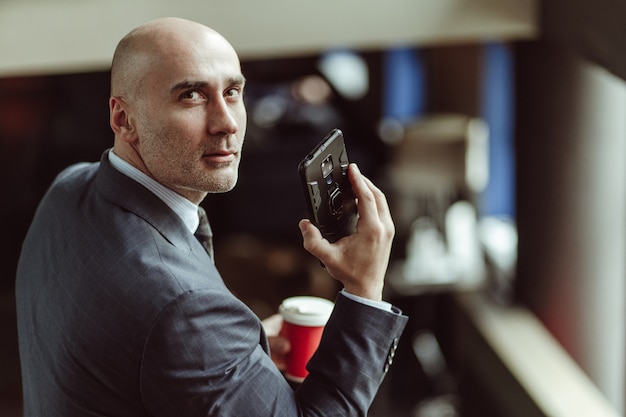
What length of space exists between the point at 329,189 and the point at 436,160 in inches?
148

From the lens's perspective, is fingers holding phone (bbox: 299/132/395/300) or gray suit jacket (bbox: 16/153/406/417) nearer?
gray suit jacket (bbox: 16/153/406/417)

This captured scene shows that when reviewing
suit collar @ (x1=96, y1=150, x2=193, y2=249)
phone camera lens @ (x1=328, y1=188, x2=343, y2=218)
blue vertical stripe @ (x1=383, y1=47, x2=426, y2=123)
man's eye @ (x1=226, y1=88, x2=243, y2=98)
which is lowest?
blue vertical stripe @ (x1=383, y1=47, x2=426, y2=123)

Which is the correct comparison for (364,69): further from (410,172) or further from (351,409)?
(351,409)

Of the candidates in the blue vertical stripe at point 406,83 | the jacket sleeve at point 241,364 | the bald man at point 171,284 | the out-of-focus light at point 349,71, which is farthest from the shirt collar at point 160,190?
the out-of-focus light at point 349,71

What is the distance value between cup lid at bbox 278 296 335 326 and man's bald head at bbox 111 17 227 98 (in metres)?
0.62

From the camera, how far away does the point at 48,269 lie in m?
1.75

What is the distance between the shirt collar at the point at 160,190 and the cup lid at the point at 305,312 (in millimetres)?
383

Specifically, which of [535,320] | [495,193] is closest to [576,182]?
[535,320]

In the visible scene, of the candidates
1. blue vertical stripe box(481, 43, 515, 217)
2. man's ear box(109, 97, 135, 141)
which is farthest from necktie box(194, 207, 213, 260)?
blue vertical stripe box(481, 43, 515, 217)

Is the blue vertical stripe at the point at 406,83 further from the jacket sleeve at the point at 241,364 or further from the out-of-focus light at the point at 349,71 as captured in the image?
the jacket sleeve at the point at 241,364

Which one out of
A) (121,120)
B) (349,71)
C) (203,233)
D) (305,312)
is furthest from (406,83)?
(121,120)

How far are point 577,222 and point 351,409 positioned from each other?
8.16 ft

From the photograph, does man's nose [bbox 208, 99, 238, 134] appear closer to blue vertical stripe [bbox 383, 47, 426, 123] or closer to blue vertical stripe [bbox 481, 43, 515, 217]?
blue vertical stripe [bbox 481, 43, 515, 217]

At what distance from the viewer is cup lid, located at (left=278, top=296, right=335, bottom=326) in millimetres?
2027
